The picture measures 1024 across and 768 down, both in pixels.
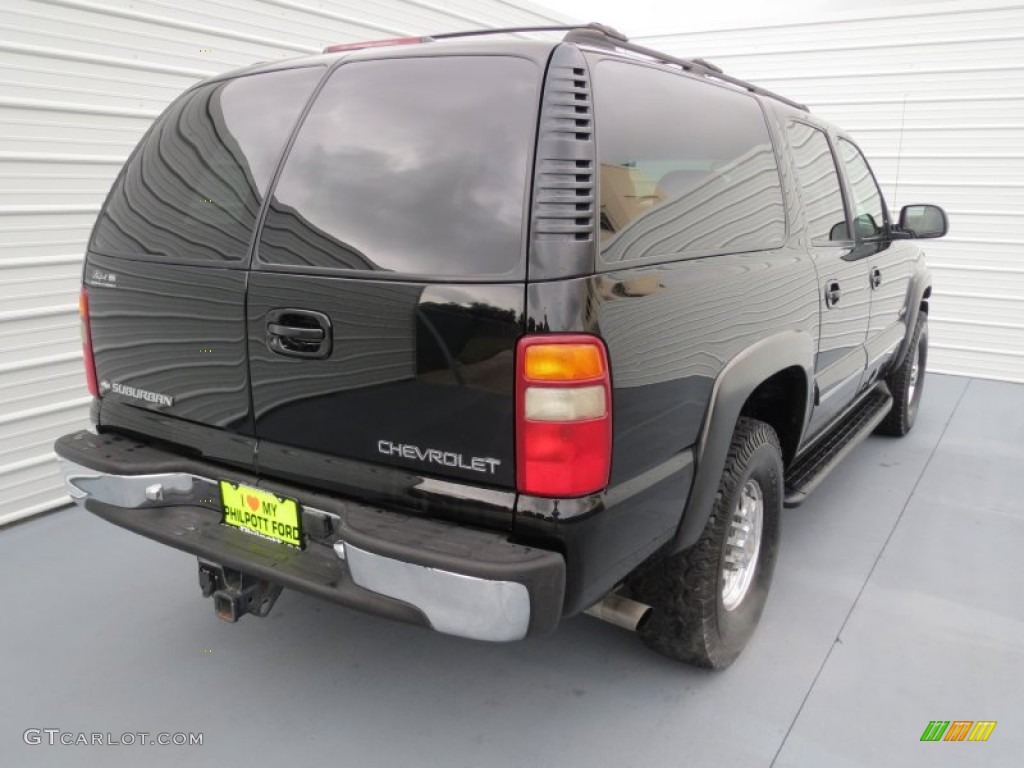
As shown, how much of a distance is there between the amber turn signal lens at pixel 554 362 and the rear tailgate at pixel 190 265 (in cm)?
84

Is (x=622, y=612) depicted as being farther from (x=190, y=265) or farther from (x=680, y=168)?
(x=190, y=265)

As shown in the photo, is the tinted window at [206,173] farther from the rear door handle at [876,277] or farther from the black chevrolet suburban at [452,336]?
the rear door handle at [876,277]

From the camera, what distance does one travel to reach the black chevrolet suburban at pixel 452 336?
5.70 feet

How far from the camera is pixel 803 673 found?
2.60 m

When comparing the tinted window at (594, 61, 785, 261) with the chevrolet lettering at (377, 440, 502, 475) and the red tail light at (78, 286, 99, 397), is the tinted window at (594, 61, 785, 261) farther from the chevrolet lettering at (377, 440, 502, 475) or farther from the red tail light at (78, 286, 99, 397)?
the red tail light at (78, 286, 99, 397)

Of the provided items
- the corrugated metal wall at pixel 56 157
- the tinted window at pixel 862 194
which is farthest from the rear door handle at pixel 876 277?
the corrugated metal wall at pixel 56 157

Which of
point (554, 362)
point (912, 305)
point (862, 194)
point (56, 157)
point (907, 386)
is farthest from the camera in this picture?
point (907, 386)

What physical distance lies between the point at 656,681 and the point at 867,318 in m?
2.08

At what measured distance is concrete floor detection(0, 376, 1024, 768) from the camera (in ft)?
7.40

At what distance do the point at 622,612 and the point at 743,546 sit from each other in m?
0.62

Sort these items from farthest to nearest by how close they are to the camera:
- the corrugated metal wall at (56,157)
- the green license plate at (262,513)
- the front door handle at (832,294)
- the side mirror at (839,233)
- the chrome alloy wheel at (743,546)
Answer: the corrugated metal wall at (56,157)
the side mirror at (839,233)
the front door handle at (832,294)
the chrome alloy wheel at (743,546)
the green license plate at (262,513)

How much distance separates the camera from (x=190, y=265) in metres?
2.16

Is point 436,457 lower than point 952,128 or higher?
lower

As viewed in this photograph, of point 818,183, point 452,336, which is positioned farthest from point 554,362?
point 818,183
